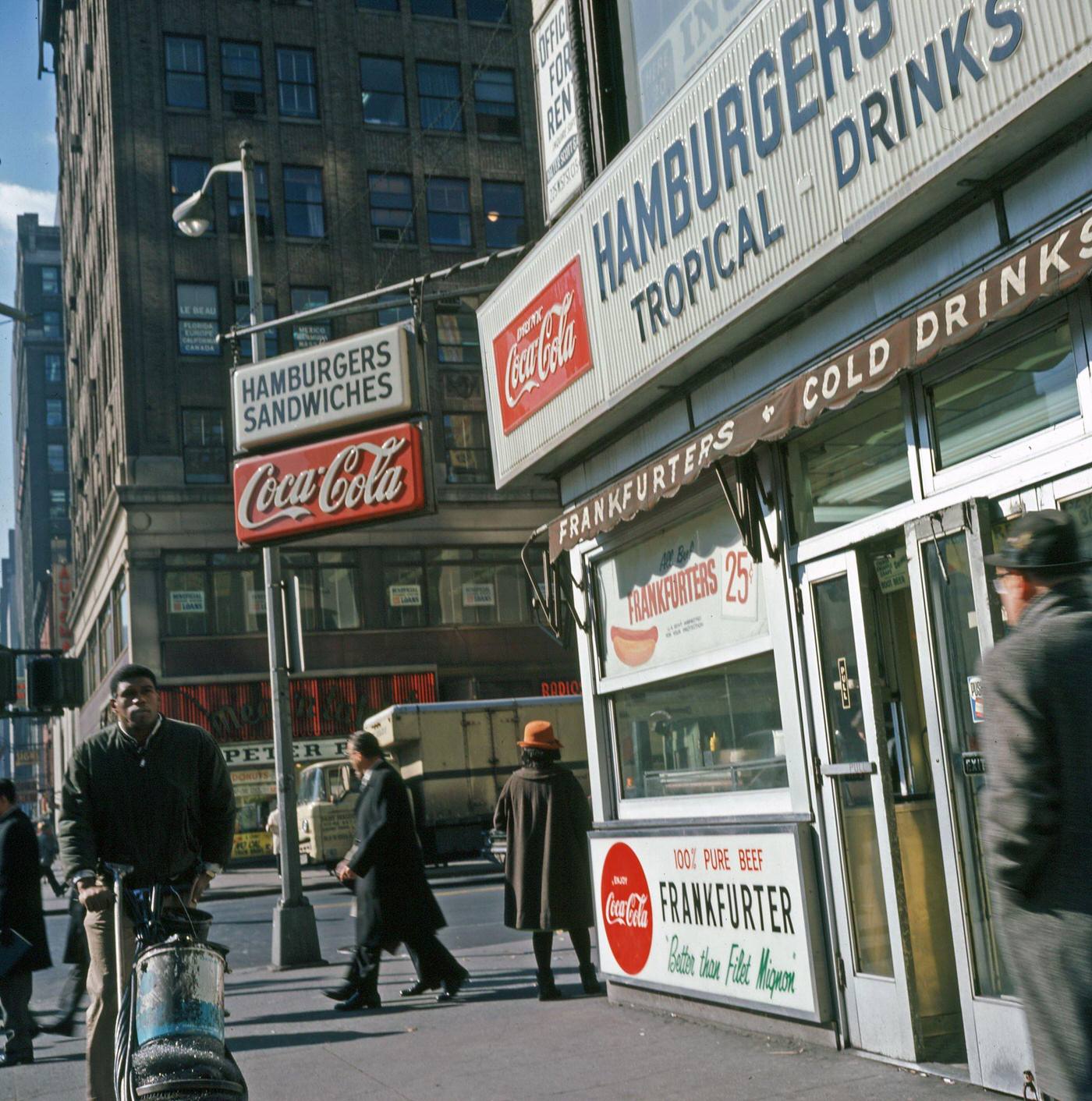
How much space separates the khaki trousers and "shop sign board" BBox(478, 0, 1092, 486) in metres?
4.03

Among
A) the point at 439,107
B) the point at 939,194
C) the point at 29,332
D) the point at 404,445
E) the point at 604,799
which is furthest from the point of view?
the point at 29,332

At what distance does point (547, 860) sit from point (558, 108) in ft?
17.2

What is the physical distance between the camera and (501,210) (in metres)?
40.5

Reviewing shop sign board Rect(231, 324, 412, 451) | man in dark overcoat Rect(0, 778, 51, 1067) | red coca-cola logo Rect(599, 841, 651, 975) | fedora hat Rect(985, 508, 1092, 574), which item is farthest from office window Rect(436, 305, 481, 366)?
fedora hat Rect(985, 508, 1092, 574)

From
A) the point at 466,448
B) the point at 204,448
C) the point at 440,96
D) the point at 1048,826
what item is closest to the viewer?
the point at 1048,826

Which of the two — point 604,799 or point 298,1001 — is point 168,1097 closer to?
point 604,799

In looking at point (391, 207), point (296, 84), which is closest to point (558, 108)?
point (391, 207)

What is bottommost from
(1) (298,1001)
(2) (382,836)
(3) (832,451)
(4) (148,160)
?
(1) (298,1001)

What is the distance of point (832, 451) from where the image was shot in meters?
6.72

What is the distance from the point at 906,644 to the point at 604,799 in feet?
9.19

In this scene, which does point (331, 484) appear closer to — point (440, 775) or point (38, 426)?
point (440, 775)

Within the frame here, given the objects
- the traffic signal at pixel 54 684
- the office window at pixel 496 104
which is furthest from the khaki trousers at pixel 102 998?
the office window at pixel 496 104

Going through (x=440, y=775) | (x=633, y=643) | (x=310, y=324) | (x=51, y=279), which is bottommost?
(x=440, y=775)

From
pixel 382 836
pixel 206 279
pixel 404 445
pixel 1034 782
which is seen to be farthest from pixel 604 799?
pixel 206 279
